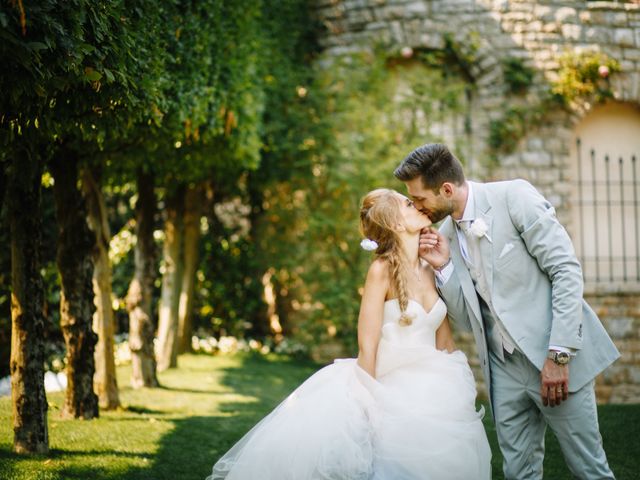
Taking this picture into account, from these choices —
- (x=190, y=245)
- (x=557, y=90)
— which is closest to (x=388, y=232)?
(x=190, y=245)

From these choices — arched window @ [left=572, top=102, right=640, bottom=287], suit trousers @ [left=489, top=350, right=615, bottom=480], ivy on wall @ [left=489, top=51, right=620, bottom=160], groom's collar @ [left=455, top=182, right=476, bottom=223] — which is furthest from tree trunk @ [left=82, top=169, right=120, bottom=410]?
arched window @ [left=572, top=102, right=640, bottom=287]

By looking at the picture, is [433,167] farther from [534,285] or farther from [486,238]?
[534,285]

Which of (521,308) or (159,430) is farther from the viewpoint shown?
(159,430)

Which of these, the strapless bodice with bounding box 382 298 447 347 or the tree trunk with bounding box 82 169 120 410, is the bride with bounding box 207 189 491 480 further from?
the tree trunk with bounding box 82 169 120 410

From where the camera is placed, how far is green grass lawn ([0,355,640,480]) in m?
4.79

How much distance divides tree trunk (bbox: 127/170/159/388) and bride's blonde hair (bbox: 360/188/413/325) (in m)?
5.14

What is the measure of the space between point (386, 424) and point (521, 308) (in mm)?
859

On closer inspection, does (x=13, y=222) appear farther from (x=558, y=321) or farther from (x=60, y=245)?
(x=558, y=321)

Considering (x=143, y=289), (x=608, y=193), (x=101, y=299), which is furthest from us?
(x=608, y=193)

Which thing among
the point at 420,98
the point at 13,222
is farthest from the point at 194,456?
the point at 420,98

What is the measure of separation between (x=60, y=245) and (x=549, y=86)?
25.1 ft

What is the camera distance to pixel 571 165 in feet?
35.7

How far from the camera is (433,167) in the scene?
11.7 feet

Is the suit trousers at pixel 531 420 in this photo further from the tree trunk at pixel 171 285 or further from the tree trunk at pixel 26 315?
the tree trunk at pixel 171 285
